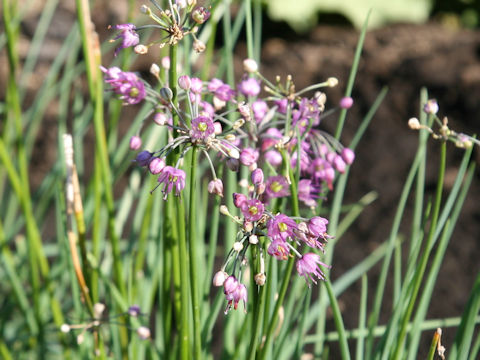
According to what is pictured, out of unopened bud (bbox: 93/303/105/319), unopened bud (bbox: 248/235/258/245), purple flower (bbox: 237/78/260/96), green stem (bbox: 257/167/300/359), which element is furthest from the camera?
unopened bud (bbox: 93/303/105/319)

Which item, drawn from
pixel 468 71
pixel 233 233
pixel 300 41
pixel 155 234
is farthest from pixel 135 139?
pixel 300 41

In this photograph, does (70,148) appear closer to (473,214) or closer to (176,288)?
(176,288)

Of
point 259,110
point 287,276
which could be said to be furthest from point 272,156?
point 287,276

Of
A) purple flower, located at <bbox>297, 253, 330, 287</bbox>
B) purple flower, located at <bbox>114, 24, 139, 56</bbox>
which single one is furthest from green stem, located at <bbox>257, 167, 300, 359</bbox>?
purple flower, located at <bbox>114, 24, 139, 56</bbox>

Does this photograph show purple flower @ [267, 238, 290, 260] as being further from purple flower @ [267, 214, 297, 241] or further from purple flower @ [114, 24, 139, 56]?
purple flower @ [114, 24, 139, 56]

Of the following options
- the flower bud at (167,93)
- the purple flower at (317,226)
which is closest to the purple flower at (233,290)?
the purple flower at (317,226)
